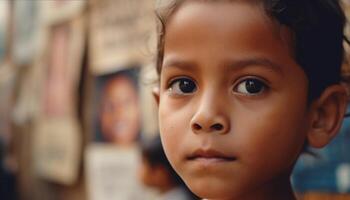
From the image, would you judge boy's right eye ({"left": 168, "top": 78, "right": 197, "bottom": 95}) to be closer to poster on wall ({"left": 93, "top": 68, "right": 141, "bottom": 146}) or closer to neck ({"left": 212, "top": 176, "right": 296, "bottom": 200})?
neck ({"left": 212, "top": 176, "right": 296, "bottom": 200})

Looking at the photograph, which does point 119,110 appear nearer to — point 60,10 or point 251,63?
point 60,10

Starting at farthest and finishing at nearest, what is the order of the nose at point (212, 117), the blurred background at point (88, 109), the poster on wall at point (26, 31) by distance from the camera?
the poster on wall at point (26, 31)
the blurred background at point (88, 109)
the nose at point (212, 117)

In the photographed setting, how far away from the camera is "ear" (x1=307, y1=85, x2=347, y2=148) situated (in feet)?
2.49

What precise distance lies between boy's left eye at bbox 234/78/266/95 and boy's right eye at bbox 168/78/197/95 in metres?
0.06

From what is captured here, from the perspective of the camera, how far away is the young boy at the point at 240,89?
68 centimetres

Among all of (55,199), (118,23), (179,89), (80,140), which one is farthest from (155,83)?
(55,199)

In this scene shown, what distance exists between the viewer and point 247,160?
2.23 ft

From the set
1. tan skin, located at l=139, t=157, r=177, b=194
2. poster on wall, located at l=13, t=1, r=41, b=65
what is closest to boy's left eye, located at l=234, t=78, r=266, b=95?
tan skin, located at l=139, t=157, r=177, b=194

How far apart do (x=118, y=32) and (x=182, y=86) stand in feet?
6.24

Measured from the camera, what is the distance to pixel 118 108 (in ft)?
8.52

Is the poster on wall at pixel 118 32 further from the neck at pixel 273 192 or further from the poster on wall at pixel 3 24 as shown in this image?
the poster on wall at pixel 3 24

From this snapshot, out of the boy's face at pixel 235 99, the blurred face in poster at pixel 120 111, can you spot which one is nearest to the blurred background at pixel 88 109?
the blurred face in poster at pixel 120 111

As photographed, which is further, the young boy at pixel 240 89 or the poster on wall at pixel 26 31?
the poster on wall at pixel 26 31

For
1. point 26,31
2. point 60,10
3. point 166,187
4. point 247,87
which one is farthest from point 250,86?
point 26,31
